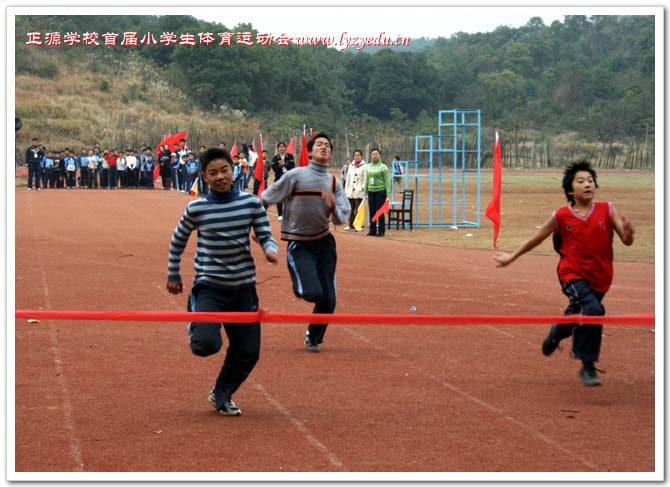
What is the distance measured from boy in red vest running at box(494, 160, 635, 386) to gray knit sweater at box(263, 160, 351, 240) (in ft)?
7.23

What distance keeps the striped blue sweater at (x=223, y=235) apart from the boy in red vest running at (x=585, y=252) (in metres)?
2.03

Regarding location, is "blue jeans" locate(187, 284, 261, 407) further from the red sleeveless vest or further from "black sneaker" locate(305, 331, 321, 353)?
"black sneaker" locate(305, 331, 321, 353)

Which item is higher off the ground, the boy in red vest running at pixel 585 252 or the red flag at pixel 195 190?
the boy in red vest running at pixel 585 252

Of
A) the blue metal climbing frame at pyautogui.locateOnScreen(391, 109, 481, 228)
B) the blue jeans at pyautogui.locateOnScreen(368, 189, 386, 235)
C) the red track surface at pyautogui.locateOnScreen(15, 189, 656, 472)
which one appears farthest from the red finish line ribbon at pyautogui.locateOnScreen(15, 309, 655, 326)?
the blue jeans at pyautogui.locateOnScreen(368, 189, 386, 235)

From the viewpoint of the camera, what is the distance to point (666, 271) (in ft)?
25.8

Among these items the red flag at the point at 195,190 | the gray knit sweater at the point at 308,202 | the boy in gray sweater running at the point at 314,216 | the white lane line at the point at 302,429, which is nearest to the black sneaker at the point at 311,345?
the boy in gray sweater running at the point at 314,216

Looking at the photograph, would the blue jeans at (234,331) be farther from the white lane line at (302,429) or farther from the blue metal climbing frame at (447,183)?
the blue metal climbing frame at (447,183)

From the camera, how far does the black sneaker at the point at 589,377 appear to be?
355 inches

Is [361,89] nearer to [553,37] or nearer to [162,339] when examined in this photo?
[553,37]

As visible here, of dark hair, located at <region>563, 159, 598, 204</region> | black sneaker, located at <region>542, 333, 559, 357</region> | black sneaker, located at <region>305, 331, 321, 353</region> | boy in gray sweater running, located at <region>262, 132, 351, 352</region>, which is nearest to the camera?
dark hair, located at <region>563, 159, 598, 204</region>

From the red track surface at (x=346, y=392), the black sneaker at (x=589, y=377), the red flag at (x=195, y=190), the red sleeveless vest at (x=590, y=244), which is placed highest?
the red sleeveless vest at (x=590, y=244)

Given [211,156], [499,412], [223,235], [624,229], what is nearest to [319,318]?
[223,235]

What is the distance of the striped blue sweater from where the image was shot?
7789mm

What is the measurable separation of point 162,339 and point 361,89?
81778 mm
